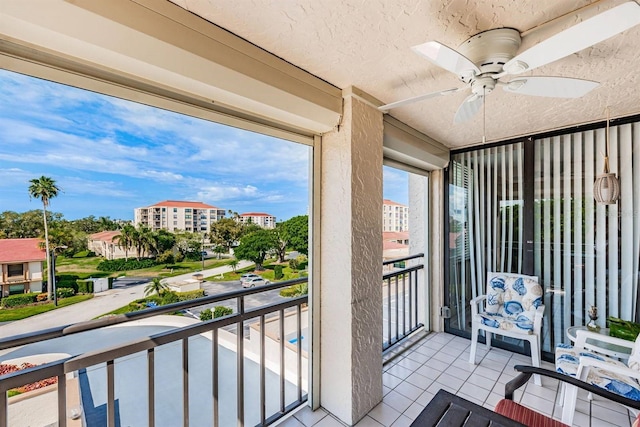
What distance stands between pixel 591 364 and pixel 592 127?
2.13 m

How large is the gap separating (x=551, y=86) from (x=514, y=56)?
0.25 meters

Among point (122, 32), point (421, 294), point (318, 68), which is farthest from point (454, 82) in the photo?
point (421, 294)

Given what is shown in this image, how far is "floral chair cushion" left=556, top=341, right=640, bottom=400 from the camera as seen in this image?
1.62 m

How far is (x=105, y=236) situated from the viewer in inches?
45.3

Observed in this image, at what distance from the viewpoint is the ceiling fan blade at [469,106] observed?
4.88 feet

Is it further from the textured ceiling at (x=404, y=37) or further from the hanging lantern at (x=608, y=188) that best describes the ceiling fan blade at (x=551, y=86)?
the hanging lantern at (x=608, y=188)

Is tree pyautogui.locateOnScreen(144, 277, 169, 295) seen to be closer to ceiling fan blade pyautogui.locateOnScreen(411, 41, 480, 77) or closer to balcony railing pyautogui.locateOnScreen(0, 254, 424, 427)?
balcony railing pyautogui.locateOnScreen(0, 254, 424, 427)

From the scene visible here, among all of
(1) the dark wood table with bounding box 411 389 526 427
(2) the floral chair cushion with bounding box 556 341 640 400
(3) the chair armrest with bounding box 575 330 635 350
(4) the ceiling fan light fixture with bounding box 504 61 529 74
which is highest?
(4) the ceiling fan light fixture with bounding box 504 61 529 74

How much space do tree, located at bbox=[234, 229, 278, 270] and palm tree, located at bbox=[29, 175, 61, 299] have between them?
2.68 ft

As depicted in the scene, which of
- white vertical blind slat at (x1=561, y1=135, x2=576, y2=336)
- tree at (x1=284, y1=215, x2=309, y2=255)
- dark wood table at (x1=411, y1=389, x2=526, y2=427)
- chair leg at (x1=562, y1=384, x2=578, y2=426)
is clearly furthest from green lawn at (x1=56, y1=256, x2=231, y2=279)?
white vertical blind slat at (x1=561, y1=135, x2=576, y2=336)

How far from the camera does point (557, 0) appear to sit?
111 cm

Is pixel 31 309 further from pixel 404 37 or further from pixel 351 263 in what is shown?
pixel 404 37

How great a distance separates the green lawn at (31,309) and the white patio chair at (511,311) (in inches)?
123

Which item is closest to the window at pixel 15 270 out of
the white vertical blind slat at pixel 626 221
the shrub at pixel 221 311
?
the shrub at pixel 221 311
